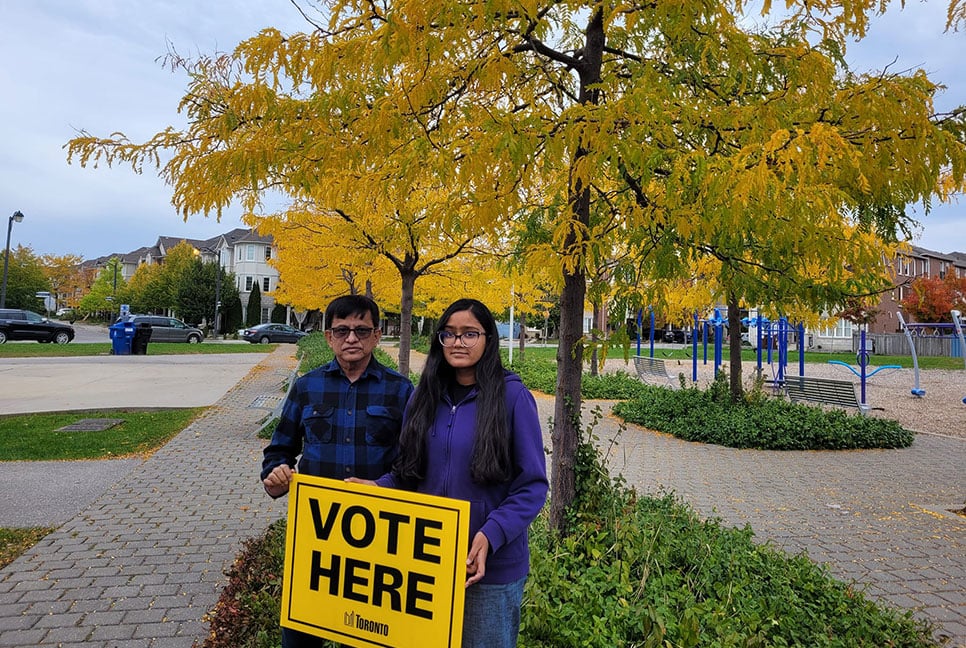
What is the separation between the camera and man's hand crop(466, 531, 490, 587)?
5.89ft

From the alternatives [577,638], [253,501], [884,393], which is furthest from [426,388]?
[884,393]

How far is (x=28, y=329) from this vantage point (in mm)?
30469

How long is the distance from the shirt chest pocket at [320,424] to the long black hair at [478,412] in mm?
466

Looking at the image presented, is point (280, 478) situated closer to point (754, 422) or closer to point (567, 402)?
point (567, 402)

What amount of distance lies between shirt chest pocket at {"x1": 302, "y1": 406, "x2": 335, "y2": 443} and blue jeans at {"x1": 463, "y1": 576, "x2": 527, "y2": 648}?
2.78 ft

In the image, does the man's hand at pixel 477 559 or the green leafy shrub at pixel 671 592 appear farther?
the green leafy shrub at pixel 671 592

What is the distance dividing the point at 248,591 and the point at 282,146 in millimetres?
2390

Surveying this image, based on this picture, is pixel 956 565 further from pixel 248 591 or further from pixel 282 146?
pixel 282 146

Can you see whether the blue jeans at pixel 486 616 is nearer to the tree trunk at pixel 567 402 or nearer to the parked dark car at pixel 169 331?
the tree trunk at pixel 567 402

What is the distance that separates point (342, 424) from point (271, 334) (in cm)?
4182

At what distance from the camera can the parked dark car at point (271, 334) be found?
1626 inches

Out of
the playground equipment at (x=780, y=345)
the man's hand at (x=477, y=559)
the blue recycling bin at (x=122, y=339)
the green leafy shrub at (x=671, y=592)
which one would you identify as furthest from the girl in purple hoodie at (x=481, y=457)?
the blue recycling bin at (x=122, y=339)

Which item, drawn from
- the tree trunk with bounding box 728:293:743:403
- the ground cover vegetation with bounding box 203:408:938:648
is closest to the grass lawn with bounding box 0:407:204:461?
the ground cover vegetation with bounding box 203:408:938:648

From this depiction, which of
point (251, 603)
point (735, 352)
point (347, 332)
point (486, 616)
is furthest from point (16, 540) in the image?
point (735, 352)
